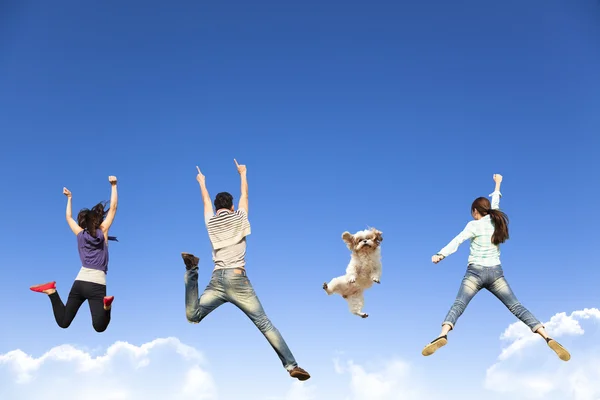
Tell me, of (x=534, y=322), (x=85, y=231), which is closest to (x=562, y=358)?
(x=534, y=322)

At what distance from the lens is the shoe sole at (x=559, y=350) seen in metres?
10.2

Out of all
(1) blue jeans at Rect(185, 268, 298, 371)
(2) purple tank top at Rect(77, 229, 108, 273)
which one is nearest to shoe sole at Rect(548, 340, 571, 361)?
(1) blue jeans at Rect(185, 268, 298, 371)

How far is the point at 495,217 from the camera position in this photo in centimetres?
1105

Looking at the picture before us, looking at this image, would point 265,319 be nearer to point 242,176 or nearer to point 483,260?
point 242,176

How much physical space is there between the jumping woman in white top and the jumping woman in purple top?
6.36m

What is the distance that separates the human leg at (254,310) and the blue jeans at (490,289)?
10.6 feet

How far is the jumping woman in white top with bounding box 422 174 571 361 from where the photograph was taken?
10633 millimetres

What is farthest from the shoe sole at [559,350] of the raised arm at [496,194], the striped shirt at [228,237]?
the striped shirt at [228,237]

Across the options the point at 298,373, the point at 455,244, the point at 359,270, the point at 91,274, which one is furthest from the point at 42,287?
the point at 455,244

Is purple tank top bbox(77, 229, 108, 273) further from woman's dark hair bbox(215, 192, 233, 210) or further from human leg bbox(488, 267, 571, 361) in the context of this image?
human leg bbox(488, 267, 571, 361)

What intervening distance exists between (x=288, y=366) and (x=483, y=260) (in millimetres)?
4248

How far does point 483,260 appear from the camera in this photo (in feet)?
35.9

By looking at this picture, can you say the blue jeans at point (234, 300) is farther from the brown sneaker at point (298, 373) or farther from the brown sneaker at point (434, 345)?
the brown sneaker at point (434, 345)

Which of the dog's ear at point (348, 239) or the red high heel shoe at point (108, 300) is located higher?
the dog's ear at point (348, 239)
